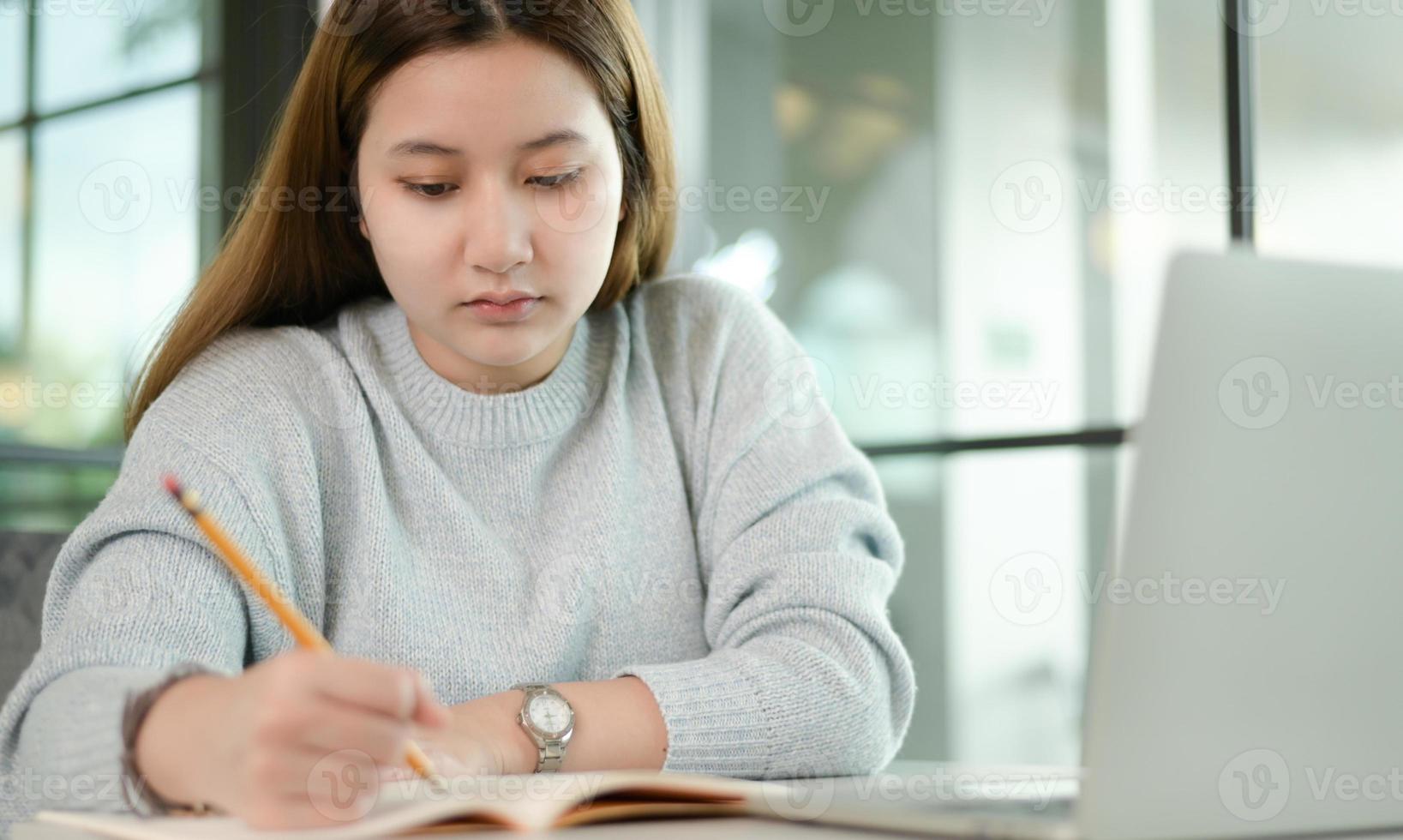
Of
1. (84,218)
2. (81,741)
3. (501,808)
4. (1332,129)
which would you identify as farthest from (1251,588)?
(84,218)

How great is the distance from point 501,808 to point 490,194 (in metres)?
0.67

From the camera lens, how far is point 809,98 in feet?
10.4

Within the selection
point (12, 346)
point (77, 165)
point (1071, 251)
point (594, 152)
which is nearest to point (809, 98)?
point (1071, 251)

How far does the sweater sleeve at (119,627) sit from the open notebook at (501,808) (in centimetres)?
6

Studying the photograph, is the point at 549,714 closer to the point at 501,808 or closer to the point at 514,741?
the point at 514,741

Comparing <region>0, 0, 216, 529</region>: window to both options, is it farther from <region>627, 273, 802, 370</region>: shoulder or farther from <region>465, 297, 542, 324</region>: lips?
<region>465, 297, 542, 324</region>: lips

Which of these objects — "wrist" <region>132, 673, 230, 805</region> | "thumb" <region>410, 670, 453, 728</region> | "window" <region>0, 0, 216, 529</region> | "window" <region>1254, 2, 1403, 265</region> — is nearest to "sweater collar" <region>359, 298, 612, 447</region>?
"wrist" <region>132, 673, 230, 805</region>

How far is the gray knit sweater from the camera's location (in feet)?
3.58

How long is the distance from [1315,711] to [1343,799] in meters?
0.07

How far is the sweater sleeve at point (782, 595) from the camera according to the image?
1118mm

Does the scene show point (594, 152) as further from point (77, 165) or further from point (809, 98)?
point (809, 98)

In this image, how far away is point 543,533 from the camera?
136 cm

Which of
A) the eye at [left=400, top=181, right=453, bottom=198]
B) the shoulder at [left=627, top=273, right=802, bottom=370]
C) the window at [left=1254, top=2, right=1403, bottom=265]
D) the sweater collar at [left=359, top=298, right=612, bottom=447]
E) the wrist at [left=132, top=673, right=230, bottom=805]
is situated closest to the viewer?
the wrist at [left=132, top=673, right=230, bottom=805]

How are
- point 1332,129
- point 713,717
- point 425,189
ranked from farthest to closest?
point 1332,129, point 425,189, point 713,717
